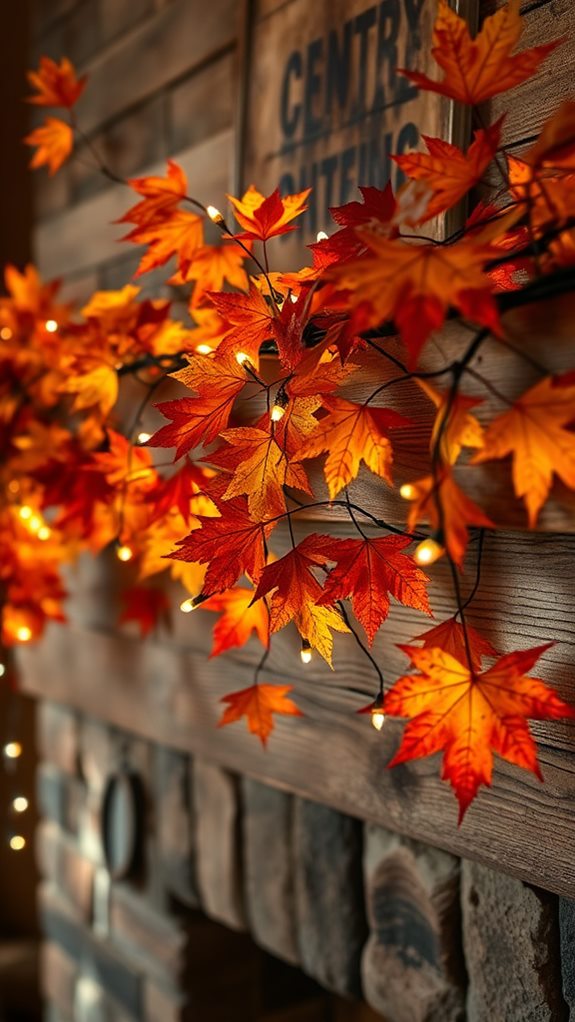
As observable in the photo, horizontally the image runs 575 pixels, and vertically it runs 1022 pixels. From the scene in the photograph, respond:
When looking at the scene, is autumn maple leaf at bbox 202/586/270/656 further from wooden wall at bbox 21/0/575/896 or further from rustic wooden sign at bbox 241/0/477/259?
rustic wooden sign at bbox 241/0/477/259

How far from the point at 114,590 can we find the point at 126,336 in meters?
0.53

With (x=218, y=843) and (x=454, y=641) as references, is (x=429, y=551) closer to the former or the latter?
(x=454, y=641)

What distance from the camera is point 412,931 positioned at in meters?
1.06

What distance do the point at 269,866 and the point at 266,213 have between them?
0.85m

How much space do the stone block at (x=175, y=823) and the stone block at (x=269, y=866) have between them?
0.14 meters

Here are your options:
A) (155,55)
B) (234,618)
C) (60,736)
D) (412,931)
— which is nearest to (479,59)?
(234,618)

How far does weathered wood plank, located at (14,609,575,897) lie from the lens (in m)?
0.87

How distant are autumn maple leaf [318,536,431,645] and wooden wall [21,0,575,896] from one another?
86 millimetres

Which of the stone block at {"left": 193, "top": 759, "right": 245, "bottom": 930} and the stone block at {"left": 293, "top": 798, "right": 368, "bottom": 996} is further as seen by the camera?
the stone block at {"left": 193, "top": 759, "right": 245, "bottom": 930}

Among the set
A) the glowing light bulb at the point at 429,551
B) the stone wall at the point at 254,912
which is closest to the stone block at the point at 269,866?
the stone wall at the point at 254,912

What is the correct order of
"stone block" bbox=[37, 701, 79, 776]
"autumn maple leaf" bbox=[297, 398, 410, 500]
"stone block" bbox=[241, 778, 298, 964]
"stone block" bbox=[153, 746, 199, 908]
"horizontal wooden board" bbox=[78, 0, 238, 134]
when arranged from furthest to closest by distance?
"stone block" bbox=[37, 701, 79, 776] < "stone block" bbox=[153, 746, 199, 908] < "horizontal wooden board" bbox=[78, 0, 238, 134] < "stone block" bbox=[241, 778, 298, 964] < "autumn maple leaf" bbox=[297, 398, 410, 500]

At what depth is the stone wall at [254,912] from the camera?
37.7 inches

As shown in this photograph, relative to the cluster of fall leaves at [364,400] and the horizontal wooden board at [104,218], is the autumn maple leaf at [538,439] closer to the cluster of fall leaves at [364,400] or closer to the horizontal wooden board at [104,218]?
the cluster of fall leaves at [364,400]

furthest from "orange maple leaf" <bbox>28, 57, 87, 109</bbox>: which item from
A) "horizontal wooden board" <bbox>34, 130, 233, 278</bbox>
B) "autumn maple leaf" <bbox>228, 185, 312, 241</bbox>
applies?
"autumn maple leaf" <bbox>228, 185, 312, 241</bbox>
